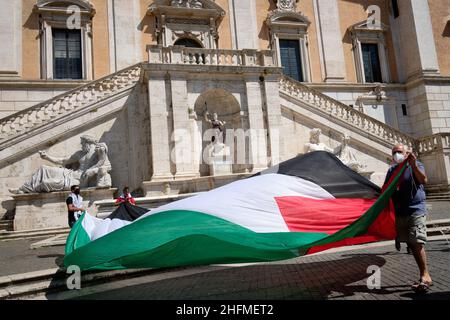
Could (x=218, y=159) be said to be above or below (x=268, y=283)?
above

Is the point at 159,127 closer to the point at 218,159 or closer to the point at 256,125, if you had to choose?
the point at 218,159

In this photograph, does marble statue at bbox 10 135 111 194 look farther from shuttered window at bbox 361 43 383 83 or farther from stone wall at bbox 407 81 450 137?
stone wall at bbox 407 81 450 137

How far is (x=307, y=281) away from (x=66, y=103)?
1276 centimetres

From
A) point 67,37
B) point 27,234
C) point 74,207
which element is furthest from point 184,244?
point 67,37

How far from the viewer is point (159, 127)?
48.1ft

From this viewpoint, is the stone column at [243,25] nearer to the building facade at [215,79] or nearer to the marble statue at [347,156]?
the building facade at [215,79]

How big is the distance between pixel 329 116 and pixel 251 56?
4.52 metres

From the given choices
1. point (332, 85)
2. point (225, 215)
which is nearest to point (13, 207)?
point (225, 215)

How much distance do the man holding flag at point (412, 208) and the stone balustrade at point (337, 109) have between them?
40.8 ft

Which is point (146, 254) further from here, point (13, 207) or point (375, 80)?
point (375, 80)

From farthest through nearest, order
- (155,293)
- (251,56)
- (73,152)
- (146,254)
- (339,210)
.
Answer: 1. (251,56)
2. (73,152)
3. (155,293)
4. (339,210)
5. (146,254)

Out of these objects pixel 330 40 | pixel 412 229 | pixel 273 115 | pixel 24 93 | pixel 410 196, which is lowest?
pixel 412 229

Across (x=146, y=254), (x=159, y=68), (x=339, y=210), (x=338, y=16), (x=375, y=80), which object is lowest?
(x=146, y=254)

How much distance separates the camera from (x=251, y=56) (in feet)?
53.5
